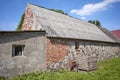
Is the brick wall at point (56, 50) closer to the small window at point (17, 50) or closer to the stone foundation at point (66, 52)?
the stone foundation at point (66, 52)

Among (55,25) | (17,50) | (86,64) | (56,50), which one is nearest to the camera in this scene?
(17,50)

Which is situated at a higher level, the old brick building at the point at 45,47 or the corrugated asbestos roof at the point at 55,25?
the corrugated asbestos roof at the point at 55,25

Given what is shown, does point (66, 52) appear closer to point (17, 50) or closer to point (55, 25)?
point (55, 25)

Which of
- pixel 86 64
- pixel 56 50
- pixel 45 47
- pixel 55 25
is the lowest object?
pixel 86 64

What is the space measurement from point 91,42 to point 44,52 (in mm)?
7124

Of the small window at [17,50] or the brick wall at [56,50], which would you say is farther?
the brick wall at [56,50]

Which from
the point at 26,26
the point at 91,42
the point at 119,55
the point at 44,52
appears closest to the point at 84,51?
the point at 91,42

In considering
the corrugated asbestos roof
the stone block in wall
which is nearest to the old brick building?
the corrugated asbestos roof

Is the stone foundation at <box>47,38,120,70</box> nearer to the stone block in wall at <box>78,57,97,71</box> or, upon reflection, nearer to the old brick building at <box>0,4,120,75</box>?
the old brick building at <box>0,4,120,75</box>

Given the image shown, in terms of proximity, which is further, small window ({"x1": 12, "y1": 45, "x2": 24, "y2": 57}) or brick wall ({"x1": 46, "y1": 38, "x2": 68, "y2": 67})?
brick wall ({"x1": 46, "y1": 38, "x2": 68, "y2": 67})

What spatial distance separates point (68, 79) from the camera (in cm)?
911

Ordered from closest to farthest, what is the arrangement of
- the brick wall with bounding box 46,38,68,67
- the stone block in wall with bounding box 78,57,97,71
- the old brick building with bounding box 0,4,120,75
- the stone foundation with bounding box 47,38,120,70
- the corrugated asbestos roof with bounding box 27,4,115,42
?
the old brick building with bounding box 0,4,120,75 → the brick wall with bounding box 46,38,68,67 → the stone foundation with bounding box 47,38,120,70 → the corrugated asbestos roof with bounding box 27,4,115,42 → the stone block in wall with bounding box 78,57,97,71

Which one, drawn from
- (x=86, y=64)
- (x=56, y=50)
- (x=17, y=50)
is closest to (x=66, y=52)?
(x=56, y=50)

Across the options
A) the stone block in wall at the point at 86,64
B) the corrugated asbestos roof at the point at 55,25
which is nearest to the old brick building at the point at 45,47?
the corrugated asbestos roof at the point at 55,25
